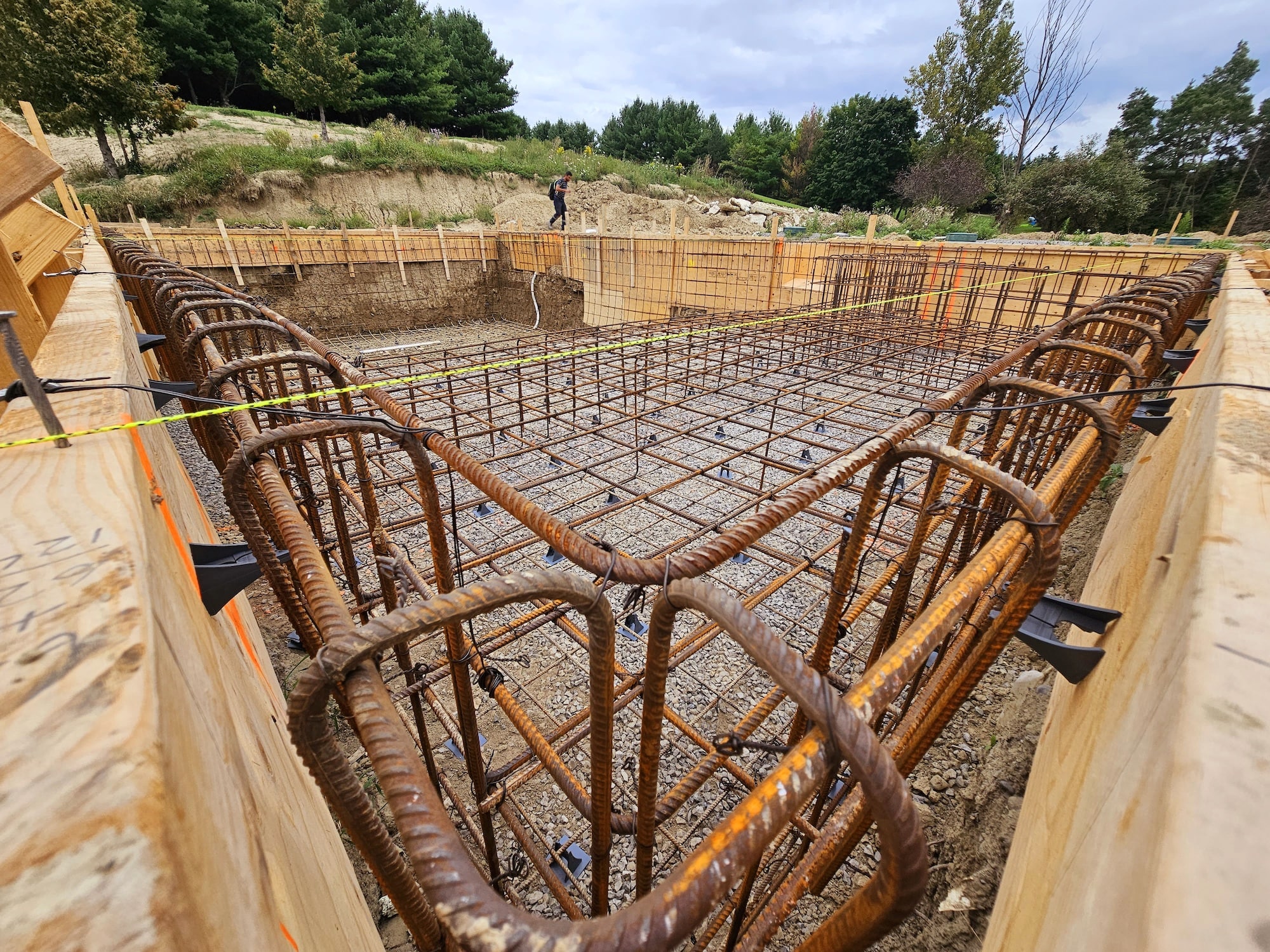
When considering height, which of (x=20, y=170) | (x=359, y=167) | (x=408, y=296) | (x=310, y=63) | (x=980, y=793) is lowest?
(x=980, y=793)

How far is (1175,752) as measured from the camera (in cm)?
65

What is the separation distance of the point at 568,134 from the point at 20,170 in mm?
56387

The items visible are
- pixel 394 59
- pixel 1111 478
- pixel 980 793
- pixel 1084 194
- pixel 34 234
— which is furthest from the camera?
pixel 394 59

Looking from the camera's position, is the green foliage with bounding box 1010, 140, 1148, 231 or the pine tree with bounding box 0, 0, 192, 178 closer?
the pine tree with bounding box 0, 0, 192, 178

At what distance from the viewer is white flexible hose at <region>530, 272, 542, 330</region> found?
19.2m

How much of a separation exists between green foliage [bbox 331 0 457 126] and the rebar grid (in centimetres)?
3567

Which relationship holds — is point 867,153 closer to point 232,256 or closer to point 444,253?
point 444,253

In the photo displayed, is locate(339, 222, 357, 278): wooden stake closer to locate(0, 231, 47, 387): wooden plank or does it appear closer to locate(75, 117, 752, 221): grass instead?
locate(75, 117, 752, 221): grass

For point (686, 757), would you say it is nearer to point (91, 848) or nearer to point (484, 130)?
point (91, 848)

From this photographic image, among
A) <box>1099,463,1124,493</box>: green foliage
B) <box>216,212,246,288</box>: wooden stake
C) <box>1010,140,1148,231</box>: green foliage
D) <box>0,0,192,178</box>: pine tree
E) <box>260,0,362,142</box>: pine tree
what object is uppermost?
<box>260,0,362,142</box>: pine tree

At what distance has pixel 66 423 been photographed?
120 centimetres

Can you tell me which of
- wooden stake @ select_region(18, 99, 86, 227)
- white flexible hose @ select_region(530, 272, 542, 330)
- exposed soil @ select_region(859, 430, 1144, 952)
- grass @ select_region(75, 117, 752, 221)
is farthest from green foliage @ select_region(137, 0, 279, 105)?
exposed soil @ select_region(859, 430, 1144, 952)

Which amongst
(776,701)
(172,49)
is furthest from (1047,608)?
(172,49)

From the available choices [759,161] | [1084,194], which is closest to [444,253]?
[1084,194]
